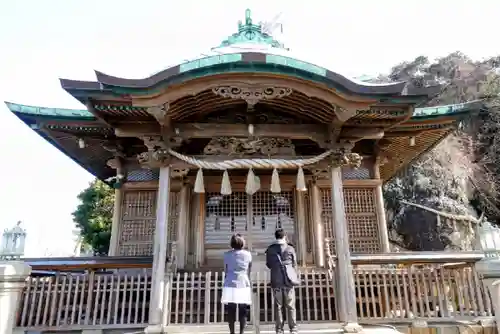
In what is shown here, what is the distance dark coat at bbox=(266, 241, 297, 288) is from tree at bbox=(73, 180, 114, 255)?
2038 centimetres

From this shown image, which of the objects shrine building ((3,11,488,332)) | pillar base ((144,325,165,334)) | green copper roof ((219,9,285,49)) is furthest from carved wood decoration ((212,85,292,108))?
pillar base ((144,325,165,334))

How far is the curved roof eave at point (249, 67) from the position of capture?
6305mm

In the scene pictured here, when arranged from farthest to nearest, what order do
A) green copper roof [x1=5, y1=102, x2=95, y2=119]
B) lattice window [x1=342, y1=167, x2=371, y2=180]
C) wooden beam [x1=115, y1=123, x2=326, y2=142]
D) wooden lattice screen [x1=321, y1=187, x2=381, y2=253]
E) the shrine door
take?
lattice window [x1=342, y1=167, x2=371, y2=180] → wooden lattice screen [x1=321, y1=187, x2=381, y2=253] → the shrine door → green copper roof [x1=5, y1=102, x2=95, y2=119] → wooden beam [x1=115, y1=123, x2=326, y2=142]

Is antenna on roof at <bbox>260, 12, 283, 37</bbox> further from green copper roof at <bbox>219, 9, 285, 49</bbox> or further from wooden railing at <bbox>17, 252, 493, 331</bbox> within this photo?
wooden railing at <bbox>17, 252, 493, 331</bbox>

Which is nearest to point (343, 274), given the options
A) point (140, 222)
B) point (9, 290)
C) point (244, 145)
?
point (244, 145)

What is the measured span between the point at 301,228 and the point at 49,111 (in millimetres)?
6424

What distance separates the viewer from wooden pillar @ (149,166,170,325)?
6340 millimetres

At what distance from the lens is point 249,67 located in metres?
6.44

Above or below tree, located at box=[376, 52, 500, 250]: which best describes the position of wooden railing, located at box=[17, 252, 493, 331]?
below

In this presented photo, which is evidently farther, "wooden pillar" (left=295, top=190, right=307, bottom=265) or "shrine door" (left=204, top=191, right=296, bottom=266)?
"shrine door" (left=204, top=191, right=296, bottom=266)

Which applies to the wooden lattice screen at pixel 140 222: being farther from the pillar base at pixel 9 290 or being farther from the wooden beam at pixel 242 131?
the pillar base at pixel 9 290

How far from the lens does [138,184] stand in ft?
30.6

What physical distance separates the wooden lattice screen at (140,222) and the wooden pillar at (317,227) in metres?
3.43

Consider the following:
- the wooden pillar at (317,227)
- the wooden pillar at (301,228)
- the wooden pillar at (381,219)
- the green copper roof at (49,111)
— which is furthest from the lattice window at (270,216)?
the green copper roof at (49,111)
